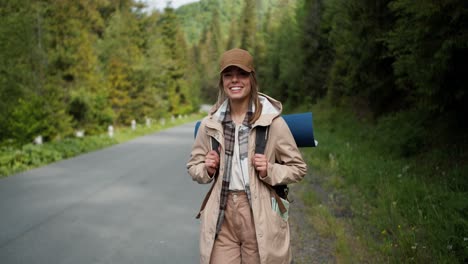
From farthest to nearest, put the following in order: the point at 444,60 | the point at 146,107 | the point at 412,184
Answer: the point at 146,107, the point at 412,184, the point at 444,60

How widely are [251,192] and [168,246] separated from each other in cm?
316

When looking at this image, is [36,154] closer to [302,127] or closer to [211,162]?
[211,162]

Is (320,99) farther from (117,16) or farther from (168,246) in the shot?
(168,246)

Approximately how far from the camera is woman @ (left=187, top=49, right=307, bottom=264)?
2.56 meters

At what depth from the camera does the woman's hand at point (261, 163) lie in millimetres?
2498

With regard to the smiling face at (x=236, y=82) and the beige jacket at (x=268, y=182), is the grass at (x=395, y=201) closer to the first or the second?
the beige jacket at (x=268, y=182)

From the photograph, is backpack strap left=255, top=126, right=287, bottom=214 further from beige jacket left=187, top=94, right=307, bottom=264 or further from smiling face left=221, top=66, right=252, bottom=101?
smiling face left=221, top=66, right=252, bottom=101

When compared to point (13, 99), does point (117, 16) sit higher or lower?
higher

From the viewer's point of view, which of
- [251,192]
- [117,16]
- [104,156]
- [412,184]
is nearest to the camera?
[251,192]

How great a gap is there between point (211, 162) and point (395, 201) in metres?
4.59

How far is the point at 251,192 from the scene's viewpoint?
8.41 ft

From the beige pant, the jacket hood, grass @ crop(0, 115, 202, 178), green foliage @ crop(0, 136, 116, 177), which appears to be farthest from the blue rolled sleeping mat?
green foliage @ crop(0, 136, 116, 177)

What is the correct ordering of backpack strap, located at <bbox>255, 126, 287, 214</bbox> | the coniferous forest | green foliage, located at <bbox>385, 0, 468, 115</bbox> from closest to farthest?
backpack strap, located at <bbox>255, 126, 287, 214</bbox>
green foliage, located at <bbox>385, 0, 468, 115</bbox>
the coniferous forest

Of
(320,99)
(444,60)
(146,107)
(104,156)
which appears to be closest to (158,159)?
(104,156)
